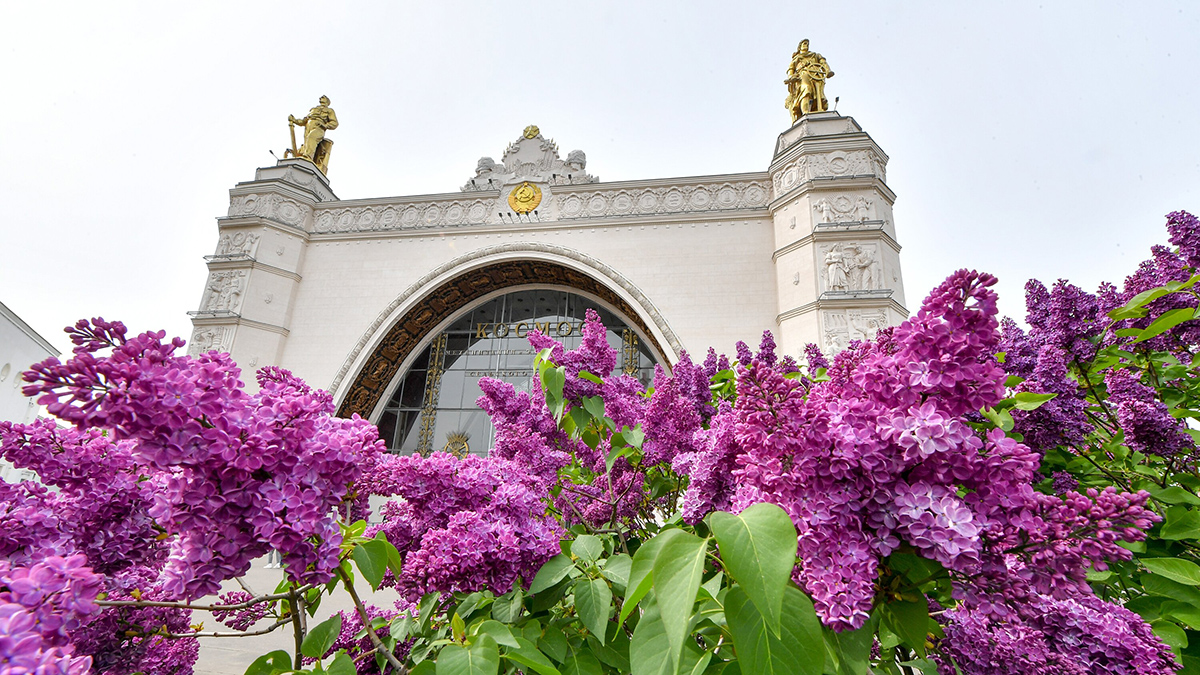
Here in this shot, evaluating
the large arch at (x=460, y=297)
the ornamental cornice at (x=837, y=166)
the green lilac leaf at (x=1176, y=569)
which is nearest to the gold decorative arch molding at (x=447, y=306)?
the large arch at (x=460, y=297)

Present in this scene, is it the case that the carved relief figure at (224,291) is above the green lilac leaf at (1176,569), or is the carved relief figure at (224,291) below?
above

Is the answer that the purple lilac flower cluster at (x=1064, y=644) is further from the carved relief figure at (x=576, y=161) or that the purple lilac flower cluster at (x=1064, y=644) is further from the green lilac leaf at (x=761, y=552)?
the carved relief figure at (x=576, y=161)

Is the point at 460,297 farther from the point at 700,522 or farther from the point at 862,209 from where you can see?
the point at 700,522

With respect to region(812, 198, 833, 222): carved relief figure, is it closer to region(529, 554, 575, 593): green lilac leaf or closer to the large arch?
the large arch

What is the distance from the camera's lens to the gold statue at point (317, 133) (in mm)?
11797

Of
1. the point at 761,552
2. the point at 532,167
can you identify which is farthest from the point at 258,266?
the point at 761,552

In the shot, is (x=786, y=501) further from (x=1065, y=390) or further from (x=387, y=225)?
(x=387, y=225)

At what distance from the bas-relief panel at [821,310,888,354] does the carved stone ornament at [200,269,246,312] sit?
10.9 meters

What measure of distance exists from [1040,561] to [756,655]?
0.34 meters

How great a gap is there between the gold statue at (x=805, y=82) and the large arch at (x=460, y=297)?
487 cm

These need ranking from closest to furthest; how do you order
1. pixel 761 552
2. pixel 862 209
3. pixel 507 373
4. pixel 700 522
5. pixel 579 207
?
1. pixel 761 552
2. pixel 700 522
3. pixel 862 209
4. pixel 579 207
5. pixel 507 373

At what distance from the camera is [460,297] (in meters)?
11.3

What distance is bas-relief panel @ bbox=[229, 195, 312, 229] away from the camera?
10805 millimetres

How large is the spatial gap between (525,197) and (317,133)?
5.40 metres
